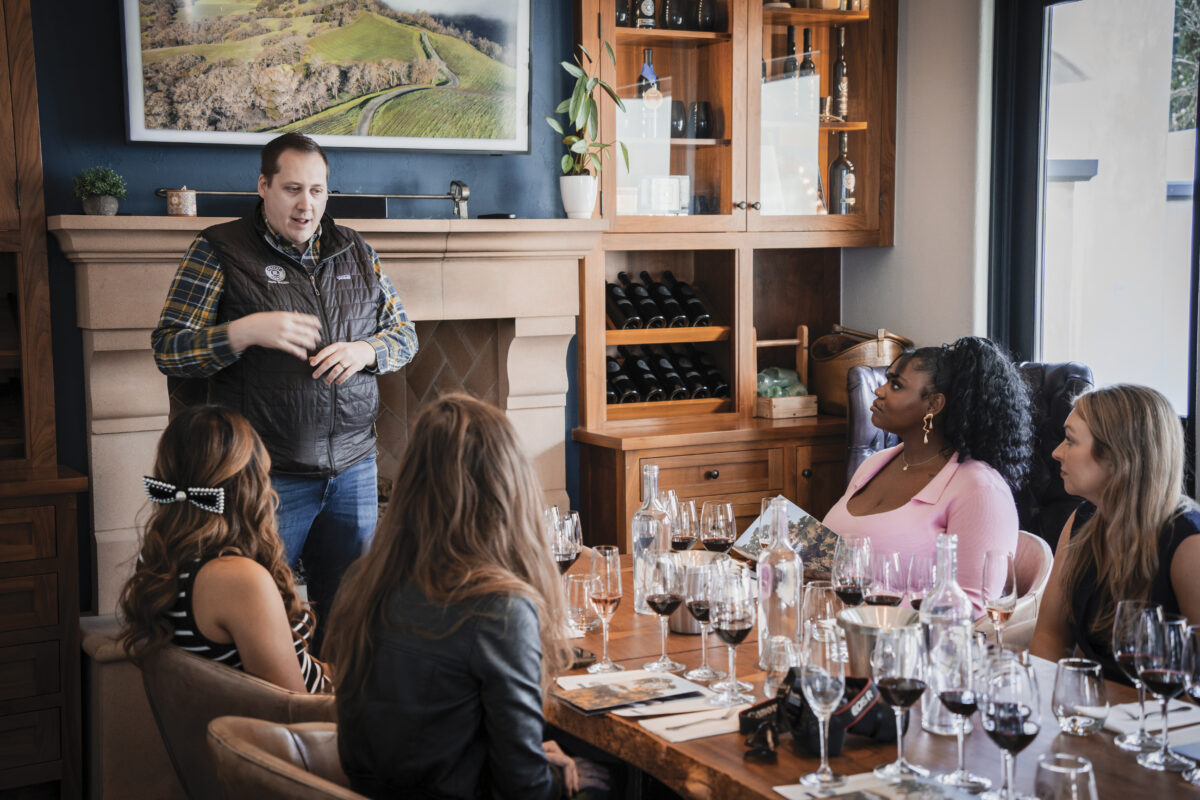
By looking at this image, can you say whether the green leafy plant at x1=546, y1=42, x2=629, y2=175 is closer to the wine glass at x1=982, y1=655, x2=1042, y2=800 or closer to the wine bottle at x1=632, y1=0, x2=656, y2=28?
the wine bottle at x1=632, y1=0, x2=656, y2=28

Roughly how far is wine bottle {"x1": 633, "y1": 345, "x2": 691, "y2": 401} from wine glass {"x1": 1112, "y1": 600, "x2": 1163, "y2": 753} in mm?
2880

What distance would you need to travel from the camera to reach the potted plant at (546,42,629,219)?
3.96m

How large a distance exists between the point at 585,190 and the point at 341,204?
0.83 metres

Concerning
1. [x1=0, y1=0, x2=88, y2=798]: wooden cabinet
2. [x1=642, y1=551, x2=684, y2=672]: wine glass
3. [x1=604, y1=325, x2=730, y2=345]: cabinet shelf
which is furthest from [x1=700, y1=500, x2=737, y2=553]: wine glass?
[x1=604, y1=325, x2=730, y2=345]: cabinet shelf

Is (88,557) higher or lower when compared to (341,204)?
lower

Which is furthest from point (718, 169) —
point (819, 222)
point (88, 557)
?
point (88, 557)

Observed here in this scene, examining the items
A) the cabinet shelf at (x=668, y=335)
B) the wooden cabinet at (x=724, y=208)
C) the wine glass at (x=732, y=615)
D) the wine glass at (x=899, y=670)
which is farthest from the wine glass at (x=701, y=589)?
the cabinet shelf at (x=668, y=335)

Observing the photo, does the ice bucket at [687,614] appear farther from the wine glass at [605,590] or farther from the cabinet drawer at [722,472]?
the cabinet drawer at [722,472]

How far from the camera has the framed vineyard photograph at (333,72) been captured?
351 centimetres

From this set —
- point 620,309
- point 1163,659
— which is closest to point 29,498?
point 620,309

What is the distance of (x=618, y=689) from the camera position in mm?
1901

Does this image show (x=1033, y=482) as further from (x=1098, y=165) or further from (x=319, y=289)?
(x=319, y=289)

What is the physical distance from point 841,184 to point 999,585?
9.90 ft

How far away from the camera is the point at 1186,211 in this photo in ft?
12.2
